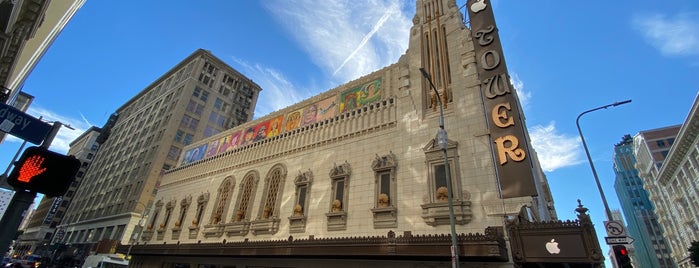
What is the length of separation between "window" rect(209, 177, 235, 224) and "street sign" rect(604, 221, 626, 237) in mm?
25277

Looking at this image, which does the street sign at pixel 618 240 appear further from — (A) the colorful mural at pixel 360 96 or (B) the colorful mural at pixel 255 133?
(B) the colorful mural at pixel 255 133

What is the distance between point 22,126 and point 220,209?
856 inches

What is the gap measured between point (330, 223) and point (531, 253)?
11.0m

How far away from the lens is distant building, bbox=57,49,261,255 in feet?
167

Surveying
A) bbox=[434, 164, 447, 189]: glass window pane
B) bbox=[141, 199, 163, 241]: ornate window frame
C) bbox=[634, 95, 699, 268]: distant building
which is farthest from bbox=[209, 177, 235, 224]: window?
bbox=[634, 95, 699, 268]: distant building

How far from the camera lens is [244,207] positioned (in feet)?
84.3

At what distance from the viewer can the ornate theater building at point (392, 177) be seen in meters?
14.2

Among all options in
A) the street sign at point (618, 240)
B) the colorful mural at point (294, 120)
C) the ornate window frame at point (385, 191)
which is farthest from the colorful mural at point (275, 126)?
the street sign at point (618, 240)

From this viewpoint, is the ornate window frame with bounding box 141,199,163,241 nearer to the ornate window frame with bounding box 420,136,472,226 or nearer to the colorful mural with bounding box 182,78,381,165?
the colorful mural with bounding box 182,78,381,165

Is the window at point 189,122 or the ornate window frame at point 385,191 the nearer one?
the ornate window frame at point 385,191

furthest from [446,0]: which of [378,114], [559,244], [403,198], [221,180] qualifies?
[221,180]

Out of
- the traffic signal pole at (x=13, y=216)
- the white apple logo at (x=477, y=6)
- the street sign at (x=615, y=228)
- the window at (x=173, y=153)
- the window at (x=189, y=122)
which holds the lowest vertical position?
the traffic signal pole at (x=13, y=216)

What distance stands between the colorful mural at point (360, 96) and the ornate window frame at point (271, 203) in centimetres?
734

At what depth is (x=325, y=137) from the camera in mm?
23844
